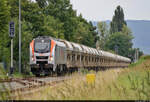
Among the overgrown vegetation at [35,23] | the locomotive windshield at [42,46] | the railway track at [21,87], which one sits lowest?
the railway track at [21,87]

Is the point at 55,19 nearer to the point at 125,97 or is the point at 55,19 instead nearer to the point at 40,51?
the point at 40,51

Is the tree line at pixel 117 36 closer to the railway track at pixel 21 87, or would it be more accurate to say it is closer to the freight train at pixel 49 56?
the freight train at pixel 49 56

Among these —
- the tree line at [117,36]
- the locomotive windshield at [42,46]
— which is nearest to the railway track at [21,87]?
the locomotive windshield at [42,46]

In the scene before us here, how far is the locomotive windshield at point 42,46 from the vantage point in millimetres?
30484

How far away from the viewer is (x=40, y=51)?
1199 inches

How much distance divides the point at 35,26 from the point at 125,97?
4729 cm

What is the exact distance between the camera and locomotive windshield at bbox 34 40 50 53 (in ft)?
100

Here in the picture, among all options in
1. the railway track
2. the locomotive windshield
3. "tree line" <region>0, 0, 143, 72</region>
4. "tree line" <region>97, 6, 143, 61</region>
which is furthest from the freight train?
"tree line" <region>97, 6, 143, 61</region>

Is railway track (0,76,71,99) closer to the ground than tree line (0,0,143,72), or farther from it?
closer to the ground

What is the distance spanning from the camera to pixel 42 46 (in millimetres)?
30703

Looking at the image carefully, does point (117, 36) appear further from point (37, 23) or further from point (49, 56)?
point (49, 56)

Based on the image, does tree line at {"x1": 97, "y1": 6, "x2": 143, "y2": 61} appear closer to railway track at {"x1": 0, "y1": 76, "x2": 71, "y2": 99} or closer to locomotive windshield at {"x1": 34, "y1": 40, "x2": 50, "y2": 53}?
locomotive windshield at {"x1": 34, "y1": 40, "x2": 50, "y2": 53}

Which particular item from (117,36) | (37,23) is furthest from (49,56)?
(117,36)

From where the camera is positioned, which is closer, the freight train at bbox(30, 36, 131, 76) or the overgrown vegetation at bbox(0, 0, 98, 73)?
the freight train at bbox(30, 36, 131, 76)
